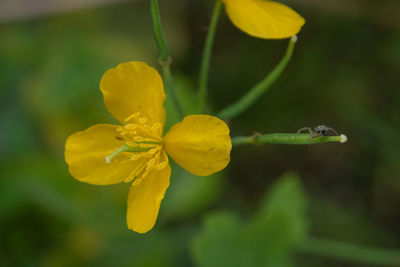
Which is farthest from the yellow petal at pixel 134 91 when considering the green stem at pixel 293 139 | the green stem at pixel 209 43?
the green stem at pixel 293 139

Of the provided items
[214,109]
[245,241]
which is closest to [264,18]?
[245,241]

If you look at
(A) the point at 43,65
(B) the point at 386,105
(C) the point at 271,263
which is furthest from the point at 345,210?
(A) the point at 43,65

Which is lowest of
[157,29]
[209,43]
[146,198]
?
[146,198]

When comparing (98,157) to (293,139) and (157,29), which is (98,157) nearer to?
(157,29)

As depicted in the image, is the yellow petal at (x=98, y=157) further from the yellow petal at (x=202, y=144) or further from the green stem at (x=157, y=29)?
the green stem at (x=157, y=29)

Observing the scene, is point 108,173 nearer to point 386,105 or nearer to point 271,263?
point 271,263

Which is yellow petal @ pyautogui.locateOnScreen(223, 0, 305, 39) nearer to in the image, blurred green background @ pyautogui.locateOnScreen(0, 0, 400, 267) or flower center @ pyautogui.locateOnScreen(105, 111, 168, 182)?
flower center @ pyautogui.locateOnScreen(105, 111, 168, 182)
